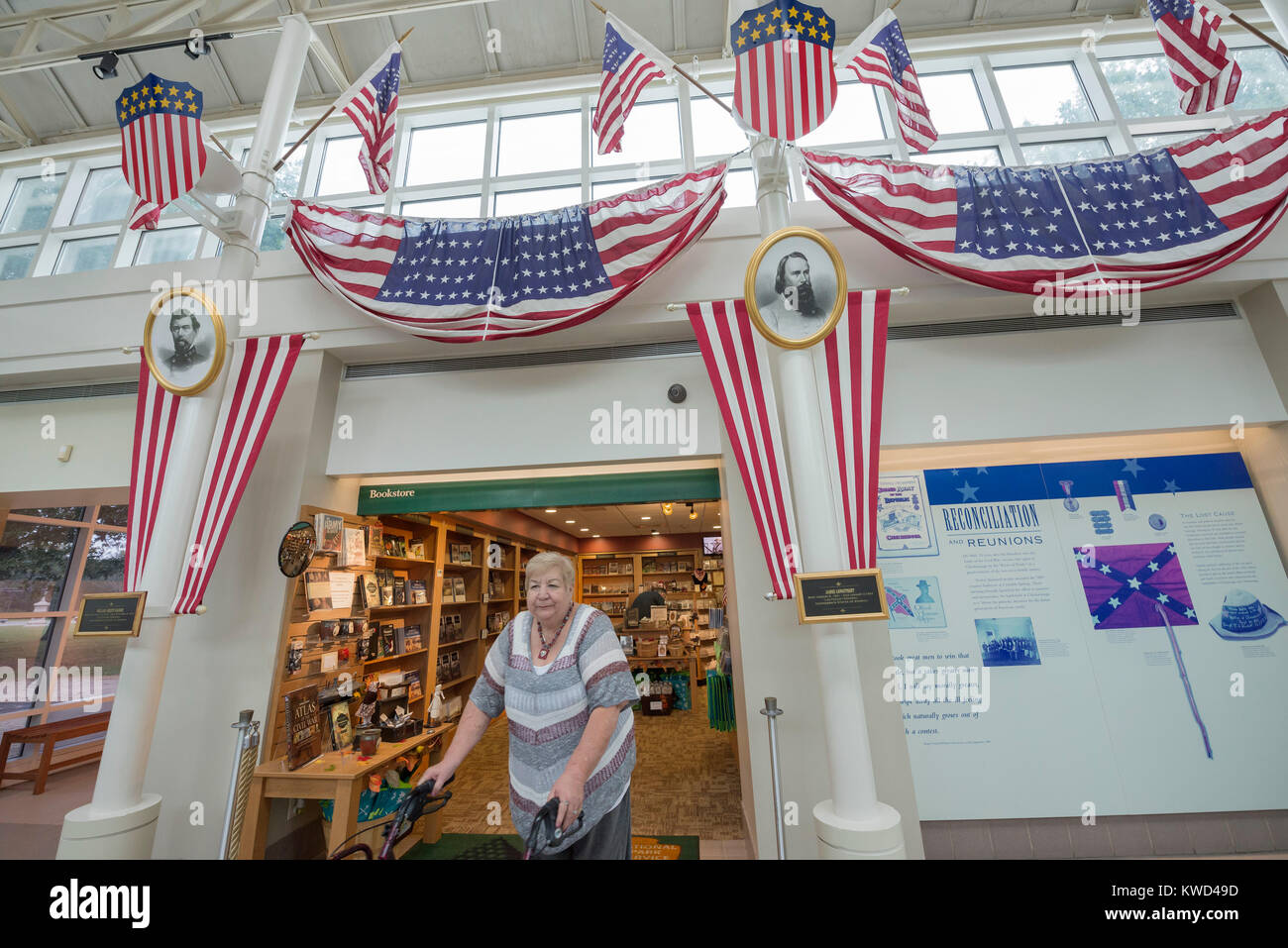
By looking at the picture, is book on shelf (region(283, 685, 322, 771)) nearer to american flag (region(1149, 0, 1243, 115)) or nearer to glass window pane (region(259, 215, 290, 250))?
glass window pane (region(259, 215, 290, 250))

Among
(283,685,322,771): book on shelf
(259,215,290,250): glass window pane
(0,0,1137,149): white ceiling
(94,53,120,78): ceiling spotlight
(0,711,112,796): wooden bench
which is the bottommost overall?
(0,711,112,796): wooden bench

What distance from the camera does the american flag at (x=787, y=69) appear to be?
8.91 ft

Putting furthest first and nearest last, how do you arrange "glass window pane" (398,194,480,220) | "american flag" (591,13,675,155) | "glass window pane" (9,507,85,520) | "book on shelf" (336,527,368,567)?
"glass window pane" (9,507,85,520) < "glass window pane" (398,194,480,220) < "book on shelf" (336,527,368,567) < "american flag" (591,13,675,155)

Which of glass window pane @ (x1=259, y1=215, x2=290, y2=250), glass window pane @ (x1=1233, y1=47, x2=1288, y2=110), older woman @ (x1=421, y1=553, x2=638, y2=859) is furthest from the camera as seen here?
glass window pane @ (x1=259, y1=215, x2=290, y2=250)

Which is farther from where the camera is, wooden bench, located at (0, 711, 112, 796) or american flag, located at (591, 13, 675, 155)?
wooden bench, located at (0, 711, 112, 796)

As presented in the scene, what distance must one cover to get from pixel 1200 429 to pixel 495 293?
5297 mm

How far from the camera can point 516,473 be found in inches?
162

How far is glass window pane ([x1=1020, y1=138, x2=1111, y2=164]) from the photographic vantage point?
4.62m

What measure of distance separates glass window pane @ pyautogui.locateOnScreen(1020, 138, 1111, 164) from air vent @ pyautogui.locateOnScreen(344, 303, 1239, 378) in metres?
1.86

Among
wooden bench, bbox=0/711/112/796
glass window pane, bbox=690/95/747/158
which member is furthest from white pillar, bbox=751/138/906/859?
wooden bench, bbox=0/711/112/796

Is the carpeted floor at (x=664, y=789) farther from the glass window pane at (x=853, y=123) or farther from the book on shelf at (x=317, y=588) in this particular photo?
the glass window pane at (x=853, y=123)

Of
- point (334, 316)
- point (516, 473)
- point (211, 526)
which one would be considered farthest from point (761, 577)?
point (334, 316)

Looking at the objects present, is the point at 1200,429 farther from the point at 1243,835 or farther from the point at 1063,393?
the point at 1243,835

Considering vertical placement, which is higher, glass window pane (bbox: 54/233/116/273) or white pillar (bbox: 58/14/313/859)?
glass window pane (bbox: 54/233/116/273)
